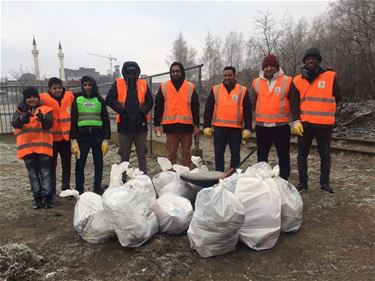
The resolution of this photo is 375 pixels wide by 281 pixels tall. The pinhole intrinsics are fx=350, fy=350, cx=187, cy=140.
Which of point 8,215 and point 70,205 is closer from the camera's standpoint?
point 8,215

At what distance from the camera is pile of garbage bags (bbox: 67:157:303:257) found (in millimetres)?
2746

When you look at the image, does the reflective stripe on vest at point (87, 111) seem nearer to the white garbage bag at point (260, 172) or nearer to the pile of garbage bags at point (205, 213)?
the pile of garbage bags at point (205, 213)

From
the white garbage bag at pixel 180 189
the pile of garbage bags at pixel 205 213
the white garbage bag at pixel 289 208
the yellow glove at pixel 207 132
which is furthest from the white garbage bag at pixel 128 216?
the yellow glove at pixel 207 132

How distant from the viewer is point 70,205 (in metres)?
4.30

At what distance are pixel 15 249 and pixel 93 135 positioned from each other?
1.85 metres

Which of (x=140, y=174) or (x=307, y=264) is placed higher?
(x=140, y=174)

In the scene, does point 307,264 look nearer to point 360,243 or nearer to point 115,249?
point 360,243

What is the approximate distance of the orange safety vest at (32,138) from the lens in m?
4.05

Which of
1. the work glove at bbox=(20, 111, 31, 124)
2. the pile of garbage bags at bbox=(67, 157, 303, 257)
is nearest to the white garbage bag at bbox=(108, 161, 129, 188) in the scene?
the pile of garbage bags at bbox=(67, 157, 303, 257)

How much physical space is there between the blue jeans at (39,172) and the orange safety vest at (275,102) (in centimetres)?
266

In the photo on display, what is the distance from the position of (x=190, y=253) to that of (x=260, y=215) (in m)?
0.66

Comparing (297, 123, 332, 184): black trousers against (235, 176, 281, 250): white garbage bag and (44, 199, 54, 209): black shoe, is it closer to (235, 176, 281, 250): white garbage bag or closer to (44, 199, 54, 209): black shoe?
(235, 176, 281, 250): white garbage bag

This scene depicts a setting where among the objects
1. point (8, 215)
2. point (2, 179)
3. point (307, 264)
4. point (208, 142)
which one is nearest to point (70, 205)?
point (8, 215)

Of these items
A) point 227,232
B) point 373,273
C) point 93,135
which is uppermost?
point 93,135
